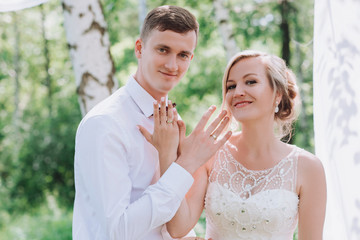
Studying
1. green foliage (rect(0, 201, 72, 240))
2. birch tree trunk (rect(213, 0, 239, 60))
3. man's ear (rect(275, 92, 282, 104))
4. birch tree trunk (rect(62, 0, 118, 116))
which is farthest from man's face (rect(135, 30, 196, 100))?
green foliage (rect(0, 201, 72, 240))

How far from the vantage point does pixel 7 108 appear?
21672 millimetres

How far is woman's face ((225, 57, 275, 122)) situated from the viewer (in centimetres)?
256

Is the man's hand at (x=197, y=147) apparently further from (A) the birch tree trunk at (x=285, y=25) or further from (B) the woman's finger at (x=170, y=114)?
(A) the birch tree trunk at (x=285, y=25)

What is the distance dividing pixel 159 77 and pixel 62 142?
11.5 metres

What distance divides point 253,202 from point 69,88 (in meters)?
16.3

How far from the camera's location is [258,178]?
104 inches

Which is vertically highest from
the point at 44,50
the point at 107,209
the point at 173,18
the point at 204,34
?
the point at 44,50

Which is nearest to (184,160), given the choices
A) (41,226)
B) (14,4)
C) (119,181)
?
(119,181)

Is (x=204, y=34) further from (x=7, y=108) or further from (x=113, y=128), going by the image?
(x=7, y=108)

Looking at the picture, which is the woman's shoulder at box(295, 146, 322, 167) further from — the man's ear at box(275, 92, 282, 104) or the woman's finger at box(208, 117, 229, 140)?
the woman's finger at box(208, 117, 229, 140)

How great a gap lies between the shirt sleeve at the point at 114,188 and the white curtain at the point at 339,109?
0.90 metres

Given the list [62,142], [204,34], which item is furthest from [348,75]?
[62,142]

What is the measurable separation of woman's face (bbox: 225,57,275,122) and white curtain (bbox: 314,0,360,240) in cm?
35

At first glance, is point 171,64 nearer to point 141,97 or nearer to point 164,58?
point 164,58
